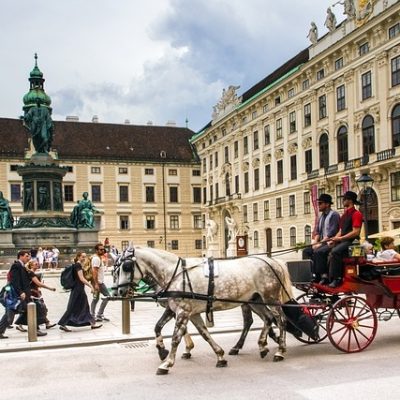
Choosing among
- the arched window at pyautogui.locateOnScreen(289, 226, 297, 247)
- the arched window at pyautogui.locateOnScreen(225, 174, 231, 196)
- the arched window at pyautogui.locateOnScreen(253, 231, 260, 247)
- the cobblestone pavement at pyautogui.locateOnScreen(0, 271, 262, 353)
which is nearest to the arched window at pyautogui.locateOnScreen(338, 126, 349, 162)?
the arched window at pyautogui.locateOnScreen(289, 226, 297, 247)

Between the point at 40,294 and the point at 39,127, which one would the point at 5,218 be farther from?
the point at 40,294

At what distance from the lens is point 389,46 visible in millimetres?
35219

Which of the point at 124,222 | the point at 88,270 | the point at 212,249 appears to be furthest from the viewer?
the point at 124,222

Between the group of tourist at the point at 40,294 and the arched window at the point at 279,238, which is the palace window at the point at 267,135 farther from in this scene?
the group of tourist at the point at 40,294

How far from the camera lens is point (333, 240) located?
9.29 metres

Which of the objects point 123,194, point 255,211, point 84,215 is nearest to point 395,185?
point 84,215

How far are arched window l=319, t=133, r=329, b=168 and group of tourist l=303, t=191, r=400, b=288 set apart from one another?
3347 centimetres

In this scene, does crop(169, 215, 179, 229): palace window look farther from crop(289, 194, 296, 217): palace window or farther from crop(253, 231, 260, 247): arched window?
crop(289, 194, 296, 217): palace window

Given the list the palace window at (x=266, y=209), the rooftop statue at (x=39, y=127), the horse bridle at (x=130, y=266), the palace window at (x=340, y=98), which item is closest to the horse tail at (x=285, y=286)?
the horse bridle at (x=130, y=266)

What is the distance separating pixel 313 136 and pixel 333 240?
3613 cm

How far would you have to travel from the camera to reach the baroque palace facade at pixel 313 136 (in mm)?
35688

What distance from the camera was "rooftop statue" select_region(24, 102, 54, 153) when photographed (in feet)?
107

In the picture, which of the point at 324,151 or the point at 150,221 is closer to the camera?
the point at 324,151

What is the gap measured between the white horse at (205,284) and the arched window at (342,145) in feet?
107
